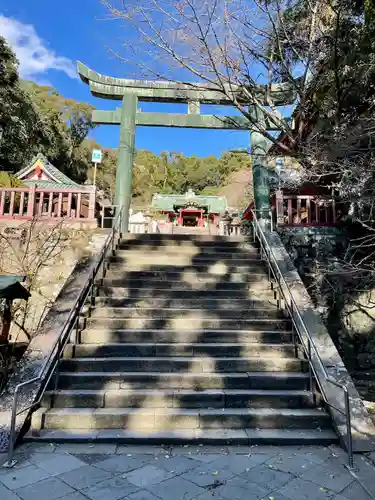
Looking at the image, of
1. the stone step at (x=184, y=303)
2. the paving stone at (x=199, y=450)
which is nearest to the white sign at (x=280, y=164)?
the stone step at (x=184, y=303)

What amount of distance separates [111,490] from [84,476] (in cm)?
28

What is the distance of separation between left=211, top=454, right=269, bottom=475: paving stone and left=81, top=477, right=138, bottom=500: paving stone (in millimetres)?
679

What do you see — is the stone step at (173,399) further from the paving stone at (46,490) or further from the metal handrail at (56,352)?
the paving stone at (46,490)

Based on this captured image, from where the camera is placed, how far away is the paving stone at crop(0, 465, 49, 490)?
96.7 inches

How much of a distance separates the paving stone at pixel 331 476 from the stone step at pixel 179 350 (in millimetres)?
1571

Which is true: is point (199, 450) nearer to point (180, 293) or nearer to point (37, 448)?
point (37, 448)

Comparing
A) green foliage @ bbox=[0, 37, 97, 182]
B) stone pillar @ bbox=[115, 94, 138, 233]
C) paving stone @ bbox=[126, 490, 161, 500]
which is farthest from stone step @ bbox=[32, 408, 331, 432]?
green foliage @ bbox=[0, 37, 97, 182]

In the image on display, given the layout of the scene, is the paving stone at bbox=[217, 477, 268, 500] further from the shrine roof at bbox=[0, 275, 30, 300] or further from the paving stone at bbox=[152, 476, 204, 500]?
the shrine roof at bbox=[0, 275, 30, 300]

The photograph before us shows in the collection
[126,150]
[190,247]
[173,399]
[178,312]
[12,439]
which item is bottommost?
[12,439]

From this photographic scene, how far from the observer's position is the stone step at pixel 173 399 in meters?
3.51

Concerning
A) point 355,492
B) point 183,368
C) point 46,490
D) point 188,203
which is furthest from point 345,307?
point 188,203

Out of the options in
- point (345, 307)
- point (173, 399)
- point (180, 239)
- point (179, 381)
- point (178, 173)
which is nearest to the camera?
point (173, 399)

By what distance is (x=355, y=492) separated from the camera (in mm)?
2430

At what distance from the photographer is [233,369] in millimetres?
4035
